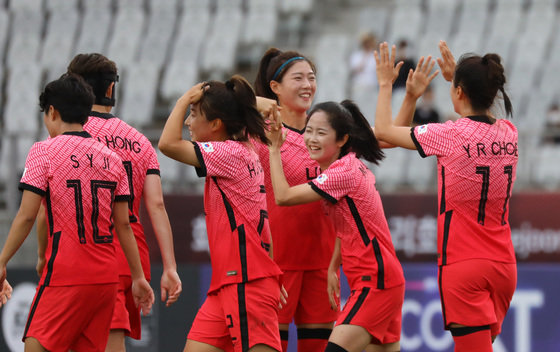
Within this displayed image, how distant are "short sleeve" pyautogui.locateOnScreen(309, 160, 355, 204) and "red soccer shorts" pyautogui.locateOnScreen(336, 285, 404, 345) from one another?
566mm

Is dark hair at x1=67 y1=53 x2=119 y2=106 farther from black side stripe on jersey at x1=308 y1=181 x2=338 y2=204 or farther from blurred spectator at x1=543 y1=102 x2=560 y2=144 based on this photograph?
blurred spectator at x1=543 y1=102 x2=560 y2=144

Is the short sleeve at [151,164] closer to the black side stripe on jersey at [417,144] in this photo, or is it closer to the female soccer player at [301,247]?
the female soccer player at [301,247]

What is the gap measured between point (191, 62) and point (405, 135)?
9.73m

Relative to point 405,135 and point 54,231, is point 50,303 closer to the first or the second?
point 54,231

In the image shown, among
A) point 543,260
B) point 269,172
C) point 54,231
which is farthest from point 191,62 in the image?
point 54,231

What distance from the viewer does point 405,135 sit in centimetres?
508

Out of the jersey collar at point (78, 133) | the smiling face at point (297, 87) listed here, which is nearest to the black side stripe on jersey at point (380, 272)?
the smiling face at point (297, 87)

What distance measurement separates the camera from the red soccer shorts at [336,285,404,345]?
5.03 m

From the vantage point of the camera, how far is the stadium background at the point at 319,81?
8797 mm

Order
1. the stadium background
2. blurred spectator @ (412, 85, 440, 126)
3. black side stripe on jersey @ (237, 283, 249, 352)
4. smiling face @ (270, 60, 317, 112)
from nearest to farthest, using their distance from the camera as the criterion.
A: black side stripe on jersey @ (237, 283, 249, 352), smiling face @ (270, 60, 317, 112), the stadium background, blurred spectator @ (412, 85, 440, 126)

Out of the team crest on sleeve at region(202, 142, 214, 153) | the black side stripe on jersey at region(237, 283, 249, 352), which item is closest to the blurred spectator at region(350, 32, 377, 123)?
the team crest on sleeve at region(202, 142, 214, 153)

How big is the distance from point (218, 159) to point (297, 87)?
3.43 ft

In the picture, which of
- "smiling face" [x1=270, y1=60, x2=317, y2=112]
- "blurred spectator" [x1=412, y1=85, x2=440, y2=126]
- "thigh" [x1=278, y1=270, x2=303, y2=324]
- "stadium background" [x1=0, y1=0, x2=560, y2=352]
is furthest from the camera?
"blurred spectator" [x1=412, y1=85, x2=440, y2=126]

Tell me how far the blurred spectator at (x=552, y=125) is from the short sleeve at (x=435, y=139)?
4831mm
